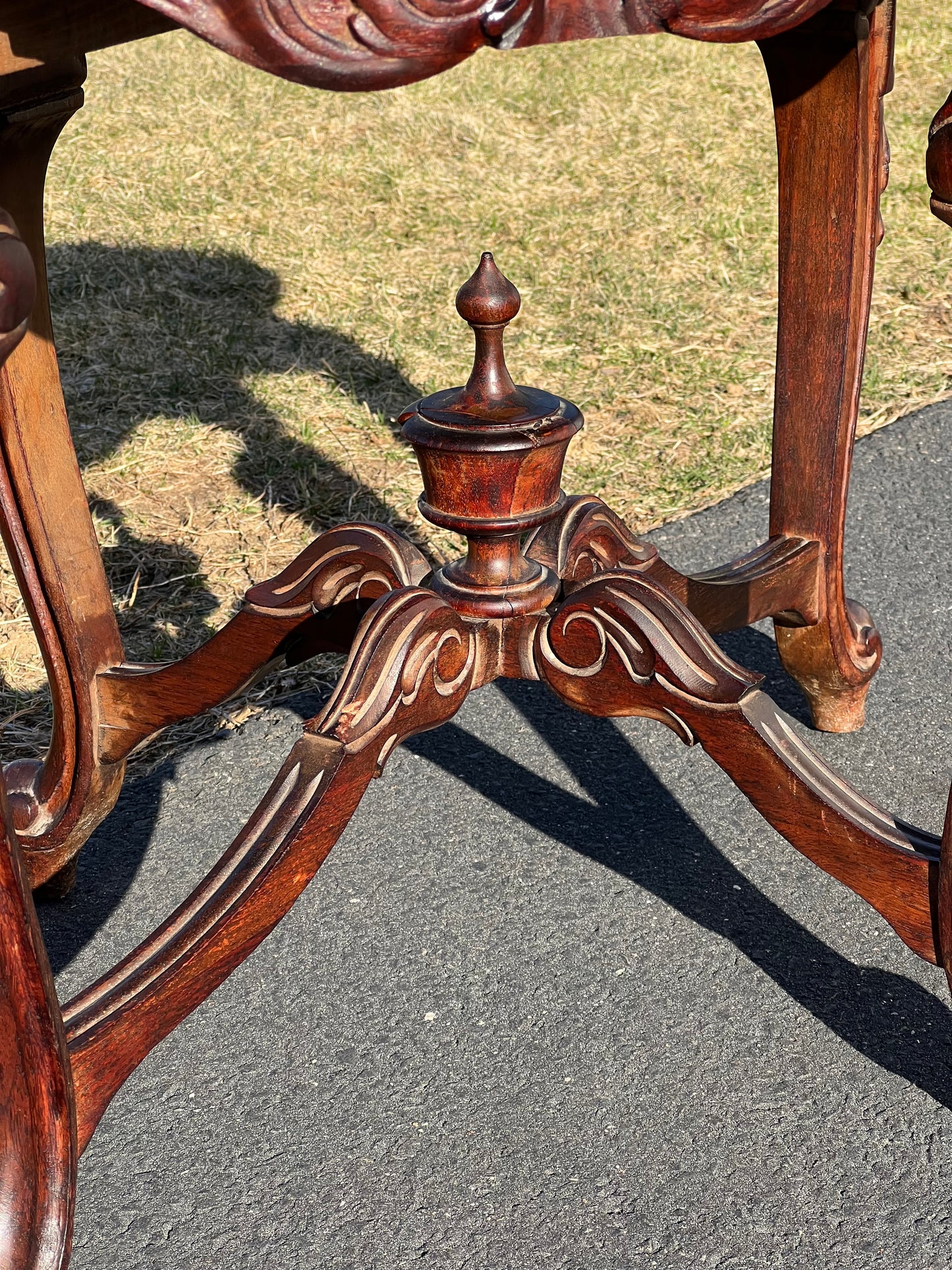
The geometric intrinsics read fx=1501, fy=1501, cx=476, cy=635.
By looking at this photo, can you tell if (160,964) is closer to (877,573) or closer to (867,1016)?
(867,1016)

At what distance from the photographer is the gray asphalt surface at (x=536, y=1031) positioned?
1308 millimetres

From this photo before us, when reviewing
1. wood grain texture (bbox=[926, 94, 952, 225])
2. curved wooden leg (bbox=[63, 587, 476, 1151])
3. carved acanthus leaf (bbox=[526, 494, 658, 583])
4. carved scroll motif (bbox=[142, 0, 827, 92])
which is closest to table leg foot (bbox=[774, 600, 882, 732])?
carved acanthus leaf (bbox=[526, 494, 658, 583])

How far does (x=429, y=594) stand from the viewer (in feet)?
4.55

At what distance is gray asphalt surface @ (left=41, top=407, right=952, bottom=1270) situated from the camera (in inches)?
51.5

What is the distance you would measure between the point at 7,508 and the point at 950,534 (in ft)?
5.25

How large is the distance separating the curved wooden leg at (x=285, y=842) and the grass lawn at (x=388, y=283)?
82 cm

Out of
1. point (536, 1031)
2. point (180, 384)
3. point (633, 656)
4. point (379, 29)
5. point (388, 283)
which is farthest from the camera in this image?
point (388, 283)

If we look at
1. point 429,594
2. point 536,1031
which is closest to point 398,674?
point 429,594

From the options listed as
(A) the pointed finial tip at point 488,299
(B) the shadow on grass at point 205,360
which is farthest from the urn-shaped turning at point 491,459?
(B) the shadow on grass at point 205,360

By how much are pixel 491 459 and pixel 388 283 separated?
7.87ft

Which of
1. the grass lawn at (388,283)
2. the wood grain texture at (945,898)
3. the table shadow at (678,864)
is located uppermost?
the wood grain texture at (945,898)

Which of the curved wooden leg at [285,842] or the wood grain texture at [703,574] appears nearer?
the curved wooden leg at [285,842]

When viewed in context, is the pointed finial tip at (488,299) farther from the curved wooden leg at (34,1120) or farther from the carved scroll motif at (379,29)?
the curved wooden leg at (34,1120)

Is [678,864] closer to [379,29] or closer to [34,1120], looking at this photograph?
[34,1120]
